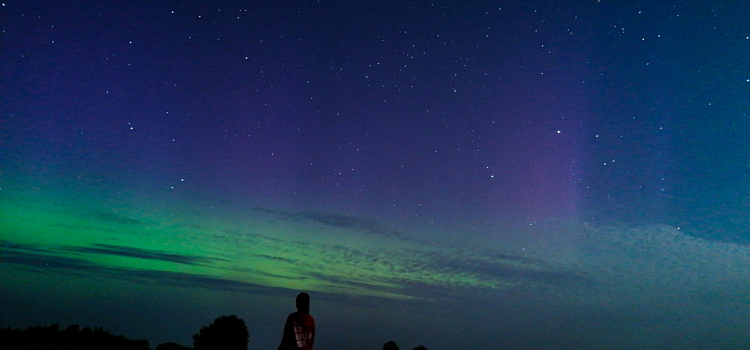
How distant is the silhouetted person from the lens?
6.34 m

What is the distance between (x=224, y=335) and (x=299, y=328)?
11.7 metres

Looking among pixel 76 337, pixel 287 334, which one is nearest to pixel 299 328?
pixel 287 334

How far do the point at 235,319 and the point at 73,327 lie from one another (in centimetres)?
542

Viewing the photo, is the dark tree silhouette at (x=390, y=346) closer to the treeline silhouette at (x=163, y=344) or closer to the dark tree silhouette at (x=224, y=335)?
the treeline silhouette at (x=163, y=344)

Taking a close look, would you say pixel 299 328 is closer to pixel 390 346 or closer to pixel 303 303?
pixel 303 303

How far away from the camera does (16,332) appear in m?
15.0

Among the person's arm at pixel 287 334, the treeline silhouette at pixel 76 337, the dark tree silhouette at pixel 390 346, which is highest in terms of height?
the person's arm at pixel 287 334

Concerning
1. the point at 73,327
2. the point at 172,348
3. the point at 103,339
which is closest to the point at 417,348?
the point at 172,348

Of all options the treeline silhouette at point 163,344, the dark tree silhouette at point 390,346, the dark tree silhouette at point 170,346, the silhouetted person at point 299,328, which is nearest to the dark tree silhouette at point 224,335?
the treeline silhouette at point 163,344

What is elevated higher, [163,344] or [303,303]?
[303,303]

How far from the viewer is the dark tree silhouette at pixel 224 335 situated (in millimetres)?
16703

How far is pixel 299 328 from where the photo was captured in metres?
6.40

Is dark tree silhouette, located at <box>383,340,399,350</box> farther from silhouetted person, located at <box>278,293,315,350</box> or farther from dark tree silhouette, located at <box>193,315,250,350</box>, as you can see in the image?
silhouetted person, located at <box>278,293,315,350</box>

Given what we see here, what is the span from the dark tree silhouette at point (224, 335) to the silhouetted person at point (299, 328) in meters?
11.3
